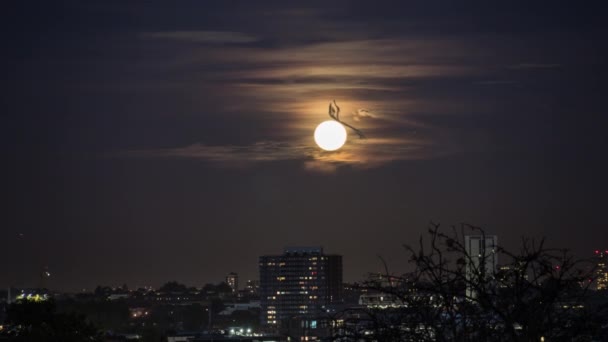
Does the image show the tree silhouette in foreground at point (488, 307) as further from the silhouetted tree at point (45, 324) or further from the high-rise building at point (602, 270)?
the silhouetted tree at point (45, 324)

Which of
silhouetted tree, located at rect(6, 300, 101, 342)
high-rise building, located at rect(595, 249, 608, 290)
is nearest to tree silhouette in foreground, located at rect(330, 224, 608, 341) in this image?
high-rise building, located at rect(595, 249, 608, 290)

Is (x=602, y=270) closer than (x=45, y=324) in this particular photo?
Yes

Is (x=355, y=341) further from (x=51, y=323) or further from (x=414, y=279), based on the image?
(x=51, y=323)

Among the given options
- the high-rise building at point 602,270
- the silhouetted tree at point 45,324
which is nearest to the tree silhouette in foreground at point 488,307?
the high-rise building at point 602,270

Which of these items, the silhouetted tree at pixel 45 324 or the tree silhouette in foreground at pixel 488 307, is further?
the silhouetted tree at pixel 45 324

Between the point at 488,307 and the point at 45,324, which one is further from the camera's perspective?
the point at 45,324

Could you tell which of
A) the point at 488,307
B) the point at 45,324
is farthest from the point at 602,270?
the point at 45,324

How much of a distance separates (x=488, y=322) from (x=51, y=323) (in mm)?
50295

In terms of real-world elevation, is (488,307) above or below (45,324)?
below

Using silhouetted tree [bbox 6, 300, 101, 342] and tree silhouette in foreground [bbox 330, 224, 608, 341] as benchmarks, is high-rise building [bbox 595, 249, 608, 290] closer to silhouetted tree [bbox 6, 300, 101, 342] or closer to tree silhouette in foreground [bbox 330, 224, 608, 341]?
tree silhouette in foreground [bbox 330, 224, 608, 341]

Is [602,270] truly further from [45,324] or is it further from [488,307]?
[45,324]

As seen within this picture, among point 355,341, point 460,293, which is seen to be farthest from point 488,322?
point 355,341

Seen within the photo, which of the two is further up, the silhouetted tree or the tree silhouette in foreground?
the silhouetted tree

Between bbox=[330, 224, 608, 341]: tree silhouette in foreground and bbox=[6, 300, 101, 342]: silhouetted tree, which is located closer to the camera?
bbox=[330, 224, 608, 341]: tree silhouette in foreground
